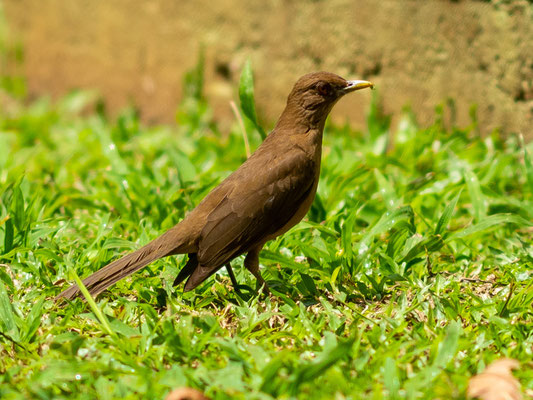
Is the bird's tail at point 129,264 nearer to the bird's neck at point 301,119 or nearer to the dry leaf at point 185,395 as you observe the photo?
the bird's neck at point 301,119

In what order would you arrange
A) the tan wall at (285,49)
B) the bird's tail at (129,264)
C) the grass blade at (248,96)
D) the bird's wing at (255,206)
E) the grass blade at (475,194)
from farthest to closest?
the tan wall at (285,49) < the grass blade at (248,96) < the grass blade at (475,194) < the bird's wing at (255,206) < the bird's tail at (129,264)

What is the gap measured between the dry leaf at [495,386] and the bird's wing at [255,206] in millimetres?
1464

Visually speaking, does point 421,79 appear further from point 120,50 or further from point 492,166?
point 120,50

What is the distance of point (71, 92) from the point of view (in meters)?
8.66

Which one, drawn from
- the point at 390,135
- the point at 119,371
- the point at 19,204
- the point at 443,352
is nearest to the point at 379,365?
the point at 443,352

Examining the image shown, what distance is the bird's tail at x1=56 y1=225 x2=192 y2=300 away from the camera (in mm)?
3906

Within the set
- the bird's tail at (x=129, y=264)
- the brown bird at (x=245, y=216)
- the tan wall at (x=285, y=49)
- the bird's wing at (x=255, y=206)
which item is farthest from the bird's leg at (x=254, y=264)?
the tan wall at (x=285, y=49)

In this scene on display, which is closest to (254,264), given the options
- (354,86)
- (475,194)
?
(354,86)

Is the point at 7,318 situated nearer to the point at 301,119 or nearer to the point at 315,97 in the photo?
the point at 301,119

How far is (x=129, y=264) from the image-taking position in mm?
4016

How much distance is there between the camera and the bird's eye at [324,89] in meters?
4.72

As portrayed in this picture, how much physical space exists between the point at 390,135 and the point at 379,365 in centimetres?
404

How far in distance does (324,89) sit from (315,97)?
8 centimetres

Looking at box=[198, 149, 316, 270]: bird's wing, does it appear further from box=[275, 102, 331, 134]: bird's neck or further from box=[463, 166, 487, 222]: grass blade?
box=[463, 166, 487, 222]: grass blade
